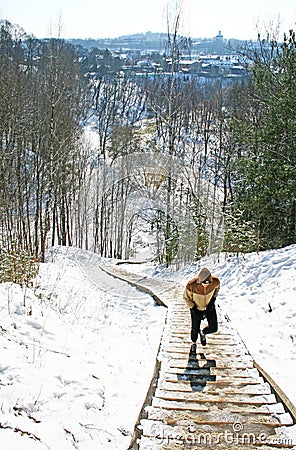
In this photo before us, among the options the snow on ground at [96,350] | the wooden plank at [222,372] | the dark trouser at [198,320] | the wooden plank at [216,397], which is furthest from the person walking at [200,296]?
the wooden plank at [216,397]

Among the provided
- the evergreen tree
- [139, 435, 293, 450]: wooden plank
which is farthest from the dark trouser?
the evergreen tree

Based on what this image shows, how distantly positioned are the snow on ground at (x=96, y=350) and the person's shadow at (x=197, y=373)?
0.49 metres

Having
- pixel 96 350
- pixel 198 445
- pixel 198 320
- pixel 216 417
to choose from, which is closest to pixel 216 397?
pixel 216 417

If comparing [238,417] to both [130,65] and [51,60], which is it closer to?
[51,60]

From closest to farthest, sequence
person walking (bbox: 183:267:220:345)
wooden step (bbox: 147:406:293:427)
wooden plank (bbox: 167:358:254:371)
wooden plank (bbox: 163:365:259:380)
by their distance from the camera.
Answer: wooden step (bbox: 147:406:293:427)
wooden plank (bbox: 163:365:259:380)
wooden plank (bbox: 167:358:254:371)
person walking (bbox: 183:267:220:345)

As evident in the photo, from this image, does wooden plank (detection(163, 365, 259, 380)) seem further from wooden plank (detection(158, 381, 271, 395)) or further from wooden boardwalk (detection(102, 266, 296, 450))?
wooden plank (detection(158, 381, 271, 395))

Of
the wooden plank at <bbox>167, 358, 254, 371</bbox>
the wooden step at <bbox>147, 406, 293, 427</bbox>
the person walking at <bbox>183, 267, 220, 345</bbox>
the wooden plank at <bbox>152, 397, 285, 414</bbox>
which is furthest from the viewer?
the person walking at <bbox>183, 267, 220, 345</bbox>

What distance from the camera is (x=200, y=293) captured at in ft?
17.7

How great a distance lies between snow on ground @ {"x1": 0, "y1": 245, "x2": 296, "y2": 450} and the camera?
3.26 meters

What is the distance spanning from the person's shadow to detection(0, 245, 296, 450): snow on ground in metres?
0.49

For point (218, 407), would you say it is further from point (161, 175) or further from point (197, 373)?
point (161, 175)

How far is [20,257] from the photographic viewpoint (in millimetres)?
8125

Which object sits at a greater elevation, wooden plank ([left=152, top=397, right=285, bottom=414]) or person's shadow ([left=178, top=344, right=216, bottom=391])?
wooden plank ([left=152, top=397, right=285, bottom=414])

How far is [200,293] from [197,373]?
1081 mm
